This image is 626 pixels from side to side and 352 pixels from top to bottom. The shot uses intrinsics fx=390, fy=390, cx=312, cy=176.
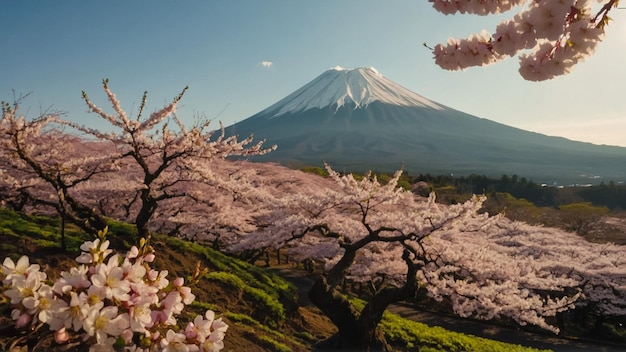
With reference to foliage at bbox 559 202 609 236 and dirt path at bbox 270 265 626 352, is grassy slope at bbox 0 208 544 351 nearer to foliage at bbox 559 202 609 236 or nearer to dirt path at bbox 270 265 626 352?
dirt path at bbox 270 265 626 352

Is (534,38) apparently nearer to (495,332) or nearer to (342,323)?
(342,323)

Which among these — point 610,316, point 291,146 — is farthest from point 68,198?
point 291,146

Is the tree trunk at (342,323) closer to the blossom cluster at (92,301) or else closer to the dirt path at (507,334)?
the blossom cluster at (92,301)

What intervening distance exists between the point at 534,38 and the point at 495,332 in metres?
16.9

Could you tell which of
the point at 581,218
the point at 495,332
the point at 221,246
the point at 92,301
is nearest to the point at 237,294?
the point at 92,301

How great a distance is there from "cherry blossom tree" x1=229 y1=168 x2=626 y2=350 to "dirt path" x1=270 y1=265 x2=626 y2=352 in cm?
82

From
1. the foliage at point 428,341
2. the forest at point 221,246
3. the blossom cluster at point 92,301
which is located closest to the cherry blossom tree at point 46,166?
the forest at point 221,246

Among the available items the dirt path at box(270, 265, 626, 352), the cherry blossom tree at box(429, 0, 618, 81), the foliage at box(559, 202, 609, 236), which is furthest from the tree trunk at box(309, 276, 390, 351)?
the foliage at box(559, 202, 609, 236)

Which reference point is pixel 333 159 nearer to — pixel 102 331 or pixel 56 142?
pixel 56 142

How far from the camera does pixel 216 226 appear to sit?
18938mm

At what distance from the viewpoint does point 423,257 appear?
1009 centimetres

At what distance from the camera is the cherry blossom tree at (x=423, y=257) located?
31.6 ft

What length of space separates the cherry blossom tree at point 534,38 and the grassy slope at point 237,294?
624 centimetres

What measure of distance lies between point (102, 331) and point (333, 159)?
517 feet
